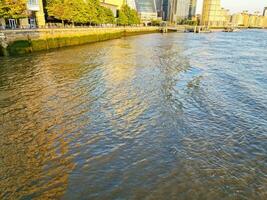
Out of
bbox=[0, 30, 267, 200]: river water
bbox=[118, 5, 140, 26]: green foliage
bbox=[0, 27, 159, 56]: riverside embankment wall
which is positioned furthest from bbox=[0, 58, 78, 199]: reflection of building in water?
Result: bbox=[118, 5, 140, 26]: green foliage

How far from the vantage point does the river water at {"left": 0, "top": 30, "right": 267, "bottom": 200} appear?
7605 mm

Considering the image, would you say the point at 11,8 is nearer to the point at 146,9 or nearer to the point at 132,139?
the point at 132,139

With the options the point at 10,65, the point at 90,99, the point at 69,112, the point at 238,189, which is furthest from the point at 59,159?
the point at 10,65

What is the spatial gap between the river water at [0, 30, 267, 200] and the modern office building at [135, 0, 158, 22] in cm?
16222

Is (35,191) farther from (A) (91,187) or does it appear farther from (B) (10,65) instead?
(B) (10,65)

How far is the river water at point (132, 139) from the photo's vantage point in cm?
761

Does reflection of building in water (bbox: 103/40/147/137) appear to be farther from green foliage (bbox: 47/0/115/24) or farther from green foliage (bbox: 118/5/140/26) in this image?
green foliage (bbox: 118/5/140/26)

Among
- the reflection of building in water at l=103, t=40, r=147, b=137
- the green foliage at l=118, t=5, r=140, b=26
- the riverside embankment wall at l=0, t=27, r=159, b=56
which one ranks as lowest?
the reflection of building in water at l=103, t=40, r=147, b=137

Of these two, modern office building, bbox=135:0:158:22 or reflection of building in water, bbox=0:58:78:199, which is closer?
reflection of building in water, bbox=0:58:78:199

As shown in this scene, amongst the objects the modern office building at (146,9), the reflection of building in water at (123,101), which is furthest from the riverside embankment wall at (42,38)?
the modern office building at (146,9)

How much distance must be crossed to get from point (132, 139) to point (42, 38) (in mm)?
34265

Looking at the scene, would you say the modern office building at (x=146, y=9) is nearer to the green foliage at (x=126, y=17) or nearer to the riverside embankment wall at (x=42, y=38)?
the green foliage at (x=126, y=17)

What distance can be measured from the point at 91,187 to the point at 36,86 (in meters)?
13.2

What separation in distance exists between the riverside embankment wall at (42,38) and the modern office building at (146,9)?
118 metres
